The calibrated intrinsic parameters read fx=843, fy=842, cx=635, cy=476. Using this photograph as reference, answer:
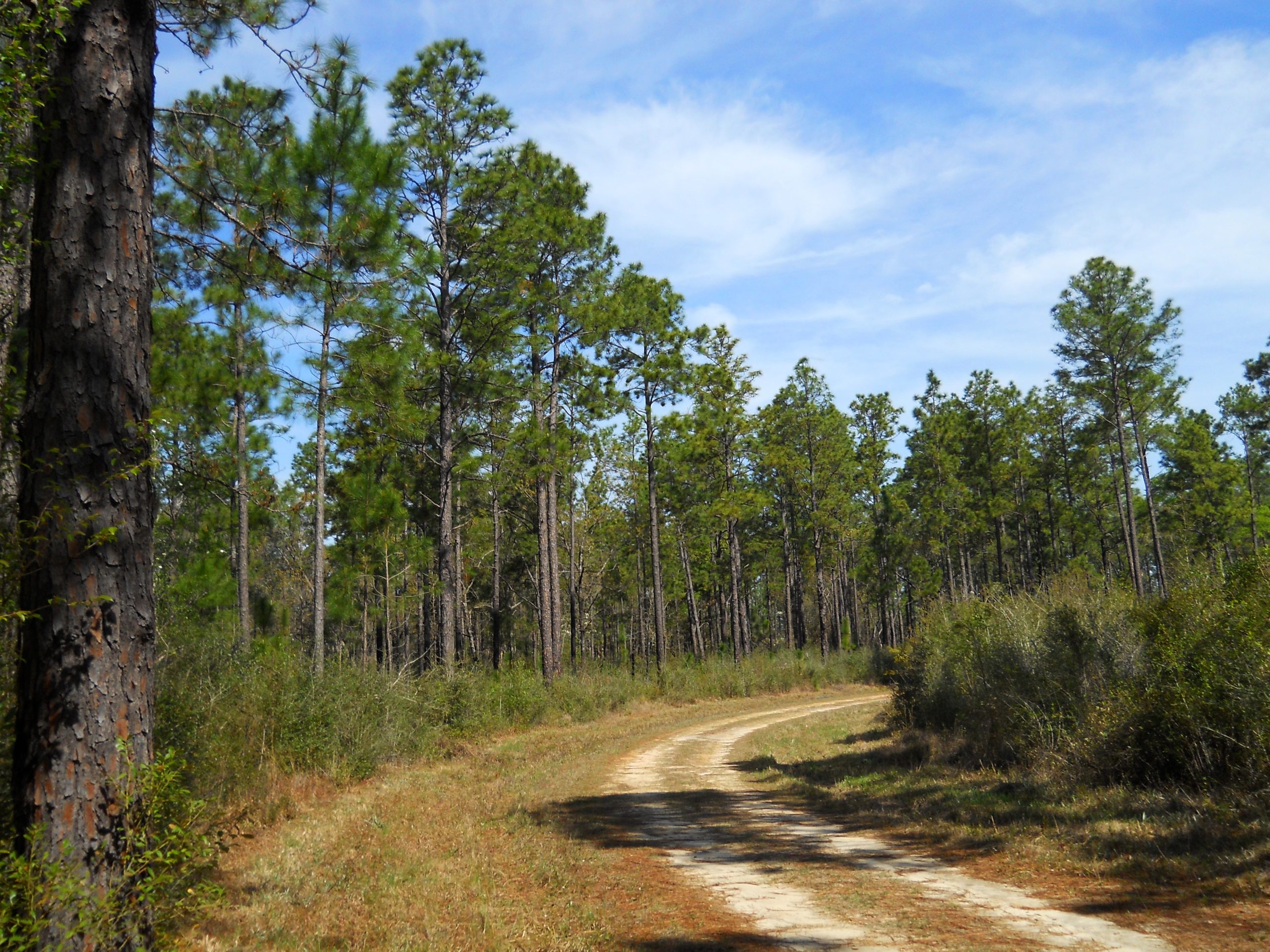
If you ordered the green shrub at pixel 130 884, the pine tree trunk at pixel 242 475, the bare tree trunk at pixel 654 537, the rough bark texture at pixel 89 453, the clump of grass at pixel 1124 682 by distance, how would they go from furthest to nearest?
1. the bare tree trunk at pixel 654 537
2. the pine tree trunk at pixel 242 475
3. the clump of grass at pixel 1124 682
4. the rough bark texture at pixel 89 453
5. the green shrub at pixel 130 884

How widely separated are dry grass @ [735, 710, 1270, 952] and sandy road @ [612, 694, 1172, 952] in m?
0.32

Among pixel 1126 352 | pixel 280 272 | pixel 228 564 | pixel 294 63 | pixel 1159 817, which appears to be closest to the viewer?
pixel 294 63

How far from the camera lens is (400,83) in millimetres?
21625

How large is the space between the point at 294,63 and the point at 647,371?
24595 mm

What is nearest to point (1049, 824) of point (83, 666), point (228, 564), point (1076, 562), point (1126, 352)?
point (83, 666)

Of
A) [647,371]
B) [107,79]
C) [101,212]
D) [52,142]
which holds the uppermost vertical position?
[647,371]

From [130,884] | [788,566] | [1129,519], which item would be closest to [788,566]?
[788,566]

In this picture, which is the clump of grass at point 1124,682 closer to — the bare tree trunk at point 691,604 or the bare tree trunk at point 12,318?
the bare tree trunk at point 12,318

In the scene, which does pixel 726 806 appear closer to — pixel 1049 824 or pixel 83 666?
pixel 1049 824

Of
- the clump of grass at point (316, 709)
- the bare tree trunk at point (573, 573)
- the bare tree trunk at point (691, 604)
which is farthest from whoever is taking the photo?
the bare tree trunk at point (691, 604)

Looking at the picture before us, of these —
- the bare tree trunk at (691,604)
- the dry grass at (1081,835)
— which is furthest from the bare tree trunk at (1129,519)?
the dry grass at (1081,835)

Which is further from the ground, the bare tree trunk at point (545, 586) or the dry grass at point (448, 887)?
the bare tree trunk at point (545, 586)

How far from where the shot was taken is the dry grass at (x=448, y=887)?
575 centimetres

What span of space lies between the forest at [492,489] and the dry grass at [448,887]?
0.79 metres
